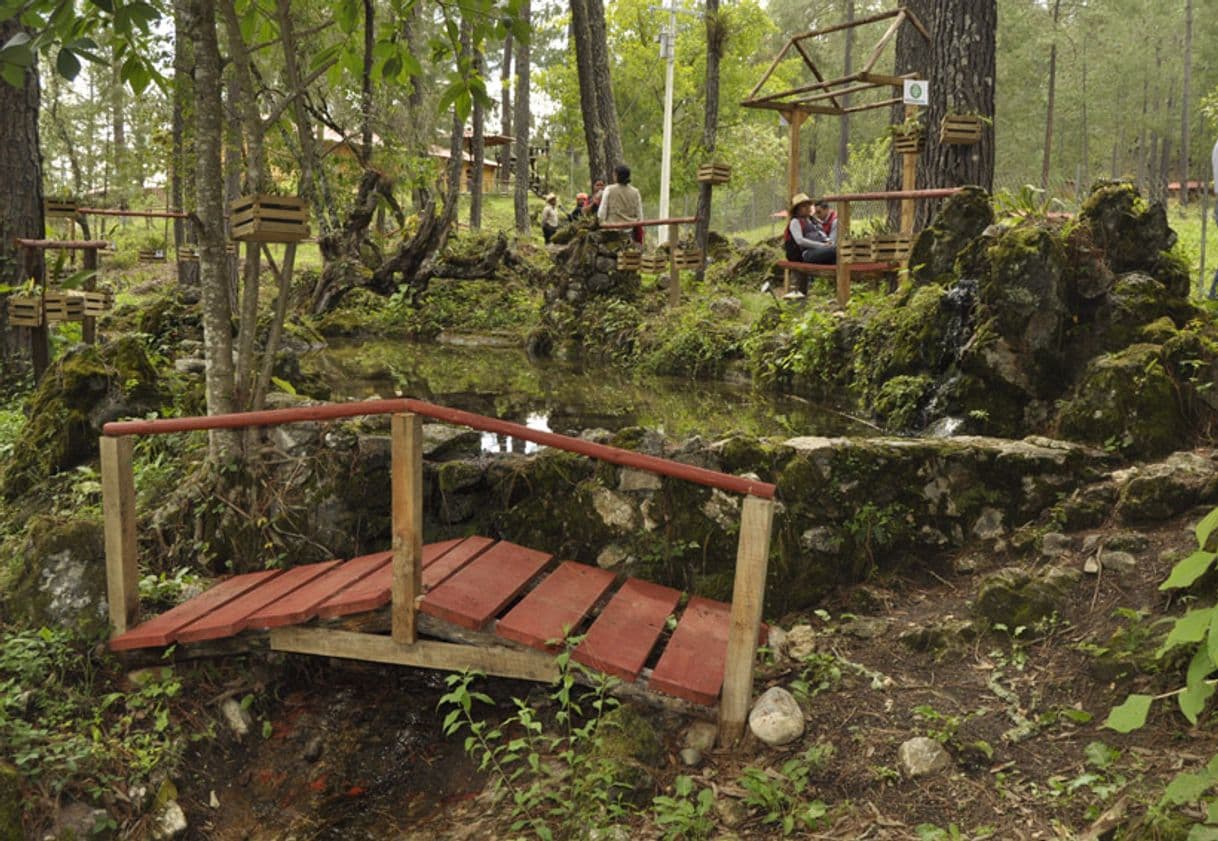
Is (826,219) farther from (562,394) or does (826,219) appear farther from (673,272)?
(562,394)

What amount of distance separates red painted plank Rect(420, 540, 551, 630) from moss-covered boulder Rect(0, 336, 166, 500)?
333 cm

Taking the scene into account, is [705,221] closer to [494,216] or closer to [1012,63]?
[494,216]

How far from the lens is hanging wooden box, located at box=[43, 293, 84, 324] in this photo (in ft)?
23.0

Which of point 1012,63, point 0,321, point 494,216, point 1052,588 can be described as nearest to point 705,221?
point 0,321

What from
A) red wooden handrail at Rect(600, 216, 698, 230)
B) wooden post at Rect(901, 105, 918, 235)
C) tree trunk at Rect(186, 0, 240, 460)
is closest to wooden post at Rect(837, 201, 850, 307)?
wooden post at Rect(901, 105, 918, 235)

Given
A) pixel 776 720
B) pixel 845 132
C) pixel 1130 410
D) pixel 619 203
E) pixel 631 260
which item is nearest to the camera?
pixel 776 720

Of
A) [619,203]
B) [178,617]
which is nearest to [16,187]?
[178,617]

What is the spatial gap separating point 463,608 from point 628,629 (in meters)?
0.75

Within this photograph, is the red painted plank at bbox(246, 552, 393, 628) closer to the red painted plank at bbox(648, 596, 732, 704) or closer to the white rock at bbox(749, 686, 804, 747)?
the red painted plank at bbox(648, 596, 732, 704)

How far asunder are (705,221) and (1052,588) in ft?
37.7

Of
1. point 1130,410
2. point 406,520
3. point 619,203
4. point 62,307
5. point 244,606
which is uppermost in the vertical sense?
point 619,203

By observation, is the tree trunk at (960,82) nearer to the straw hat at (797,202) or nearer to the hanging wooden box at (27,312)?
the straw hat at (797,202)

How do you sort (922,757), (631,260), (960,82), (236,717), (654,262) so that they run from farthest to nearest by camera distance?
(631,260) → (654,262) → (960,82) → (236,717) → (922,757)

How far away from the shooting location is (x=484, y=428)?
3.81m
